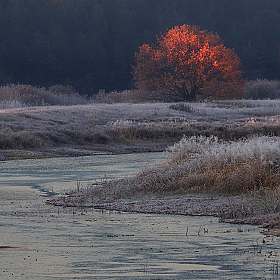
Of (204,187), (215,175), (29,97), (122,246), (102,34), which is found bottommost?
(122,246)

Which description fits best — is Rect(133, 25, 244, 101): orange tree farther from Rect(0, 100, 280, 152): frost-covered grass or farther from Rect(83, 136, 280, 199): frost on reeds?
Rect(83, 136, 280, 199): frost on reeds

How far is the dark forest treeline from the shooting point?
80.3 meters

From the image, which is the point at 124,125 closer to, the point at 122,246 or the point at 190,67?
the point at 190,67

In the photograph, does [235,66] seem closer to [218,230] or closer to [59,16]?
[59,16]

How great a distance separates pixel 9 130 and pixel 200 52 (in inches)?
1105

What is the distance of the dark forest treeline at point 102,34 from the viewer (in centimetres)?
8031

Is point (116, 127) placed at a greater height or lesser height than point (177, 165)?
greater

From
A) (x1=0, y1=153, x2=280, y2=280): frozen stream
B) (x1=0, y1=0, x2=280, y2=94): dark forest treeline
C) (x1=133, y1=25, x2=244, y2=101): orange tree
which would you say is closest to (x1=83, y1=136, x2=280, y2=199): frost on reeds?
(x1=0, y1=153, x2=280, y2=280): frozen stream

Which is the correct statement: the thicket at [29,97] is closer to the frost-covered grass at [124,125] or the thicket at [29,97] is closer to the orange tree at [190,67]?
the orange tree at [190,67]

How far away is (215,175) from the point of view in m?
16.8

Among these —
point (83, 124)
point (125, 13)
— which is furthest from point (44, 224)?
point (125, 13)

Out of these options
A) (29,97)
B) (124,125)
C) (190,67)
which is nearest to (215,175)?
(124,125)

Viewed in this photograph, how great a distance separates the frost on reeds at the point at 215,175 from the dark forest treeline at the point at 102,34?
60968 millimetres

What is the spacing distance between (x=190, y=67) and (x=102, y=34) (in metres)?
30.1
